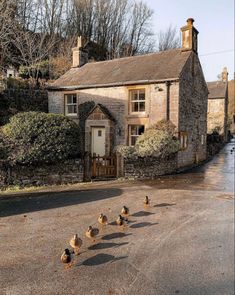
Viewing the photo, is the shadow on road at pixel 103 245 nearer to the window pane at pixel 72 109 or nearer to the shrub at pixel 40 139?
the shrub at pixel 40 139

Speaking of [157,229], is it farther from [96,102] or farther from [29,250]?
[96,102]

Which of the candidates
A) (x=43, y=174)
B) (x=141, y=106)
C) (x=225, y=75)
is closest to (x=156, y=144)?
(x=141, y=106)

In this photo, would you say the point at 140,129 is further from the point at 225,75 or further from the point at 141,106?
the point at 225,75

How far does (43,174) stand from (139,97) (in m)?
8.54

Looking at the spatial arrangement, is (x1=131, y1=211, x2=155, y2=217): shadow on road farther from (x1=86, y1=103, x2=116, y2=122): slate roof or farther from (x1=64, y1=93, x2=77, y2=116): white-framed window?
(x1=64, y1=93, x2=77, y2=116): white-framed window

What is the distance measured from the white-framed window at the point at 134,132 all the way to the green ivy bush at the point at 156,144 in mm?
1261

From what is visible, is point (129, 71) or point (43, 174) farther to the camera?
point (129, 71)

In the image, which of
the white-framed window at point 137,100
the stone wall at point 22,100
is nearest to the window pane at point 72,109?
the stone wall at point 22,100

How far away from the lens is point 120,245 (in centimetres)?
646

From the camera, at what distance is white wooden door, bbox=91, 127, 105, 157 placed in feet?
63.4

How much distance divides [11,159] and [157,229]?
272 inches

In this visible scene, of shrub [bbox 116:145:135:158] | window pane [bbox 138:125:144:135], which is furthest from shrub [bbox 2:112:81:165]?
window pane [bbox 138:125:144:135]

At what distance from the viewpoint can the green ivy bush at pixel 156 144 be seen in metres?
14.6

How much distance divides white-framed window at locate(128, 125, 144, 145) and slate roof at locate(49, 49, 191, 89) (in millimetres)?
2745
